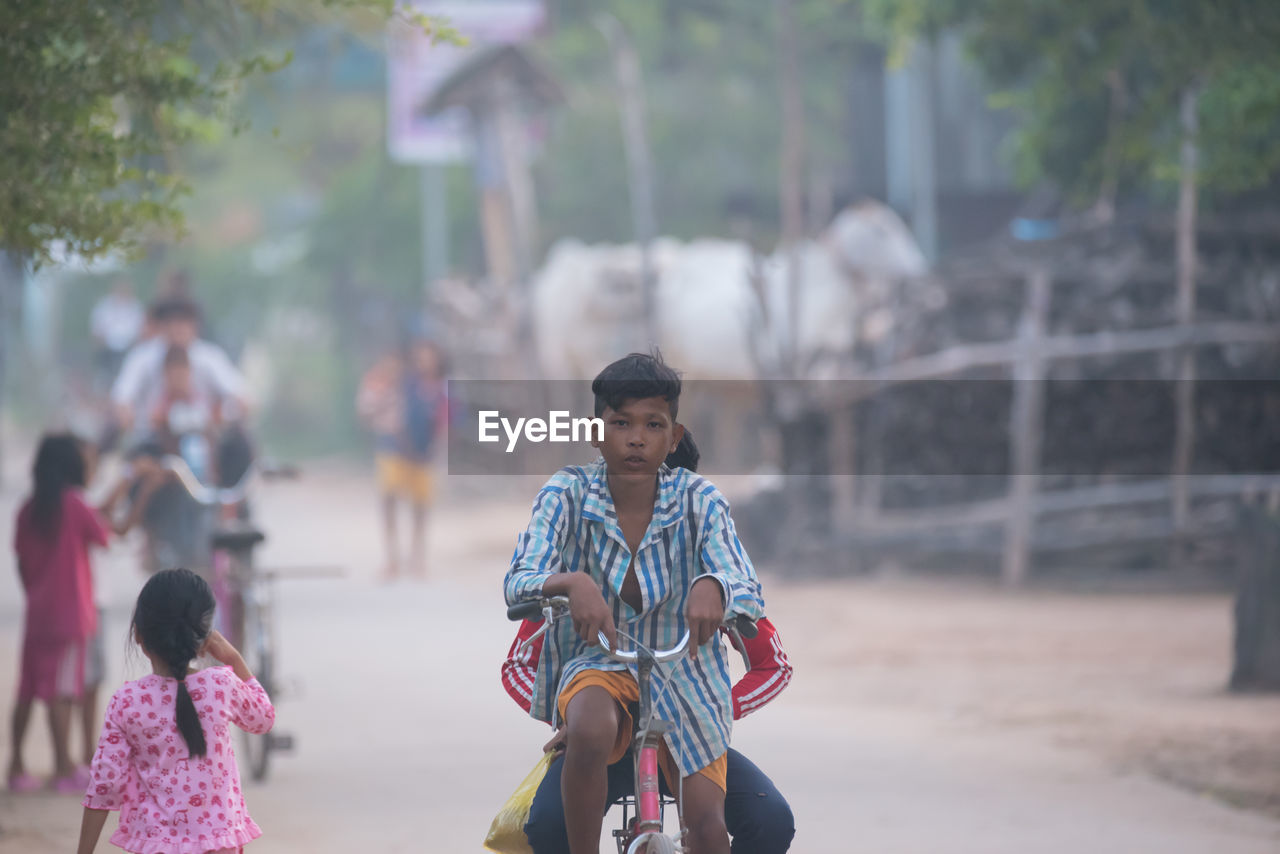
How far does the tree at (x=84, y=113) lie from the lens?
5133 mm

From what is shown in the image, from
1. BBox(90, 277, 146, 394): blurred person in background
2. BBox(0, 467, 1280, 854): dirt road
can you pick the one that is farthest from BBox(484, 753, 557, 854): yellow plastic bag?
BBox(90, 277, 146, 394): blurred person in background

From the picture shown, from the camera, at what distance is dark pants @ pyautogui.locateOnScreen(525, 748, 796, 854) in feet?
11.7

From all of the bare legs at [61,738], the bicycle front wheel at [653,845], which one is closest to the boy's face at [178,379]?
the bare legs at [61,738]

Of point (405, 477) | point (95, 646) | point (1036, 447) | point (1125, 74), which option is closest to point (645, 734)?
point (95, 646)

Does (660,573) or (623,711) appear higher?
(660,573)

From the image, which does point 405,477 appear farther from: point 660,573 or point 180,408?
Result: point 660,573

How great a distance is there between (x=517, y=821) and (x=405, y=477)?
10852 mm

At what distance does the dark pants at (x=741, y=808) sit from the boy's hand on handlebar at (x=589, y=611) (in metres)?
0.39

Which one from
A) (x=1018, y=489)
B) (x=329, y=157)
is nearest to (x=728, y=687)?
(x=1018, y=489)

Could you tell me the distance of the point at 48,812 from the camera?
21.3 ft

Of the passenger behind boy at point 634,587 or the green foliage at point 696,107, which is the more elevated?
the green foliage at point 696,107

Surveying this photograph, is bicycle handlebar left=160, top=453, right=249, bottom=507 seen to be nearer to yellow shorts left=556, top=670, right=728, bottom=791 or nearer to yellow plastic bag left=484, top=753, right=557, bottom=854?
yellow plastic bag left=484, top=753, right=557, bottom=854

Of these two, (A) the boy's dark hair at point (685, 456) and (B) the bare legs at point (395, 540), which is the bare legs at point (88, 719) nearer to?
(A) the boy's dark hair at point (685, 456)

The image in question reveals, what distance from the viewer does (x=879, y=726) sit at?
8.48 m
